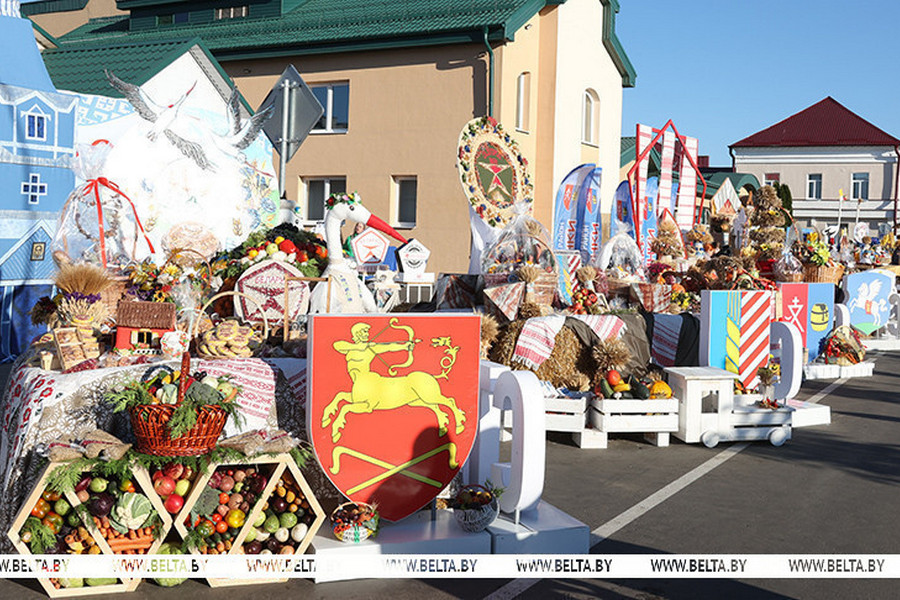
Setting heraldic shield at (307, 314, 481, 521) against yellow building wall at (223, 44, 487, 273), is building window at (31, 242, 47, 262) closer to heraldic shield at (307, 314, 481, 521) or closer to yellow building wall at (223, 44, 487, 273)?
heraldic shield at (307, 314, 481, 521)

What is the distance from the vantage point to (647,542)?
16.8ft

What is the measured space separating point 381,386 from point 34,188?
757 centimetres

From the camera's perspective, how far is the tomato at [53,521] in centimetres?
420

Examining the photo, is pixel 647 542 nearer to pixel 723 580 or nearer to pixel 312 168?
pixel 723 580

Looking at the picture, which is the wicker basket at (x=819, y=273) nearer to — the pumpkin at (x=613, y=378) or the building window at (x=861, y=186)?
the pumpkin at (x=613, y=378)

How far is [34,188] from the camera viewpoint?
33.8 ft

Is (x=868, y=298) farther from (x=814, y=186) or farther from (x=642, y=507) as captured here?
(x=814, y=186)

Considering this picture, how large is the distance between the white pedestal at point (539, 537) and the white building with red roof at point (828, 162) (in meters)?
44.0

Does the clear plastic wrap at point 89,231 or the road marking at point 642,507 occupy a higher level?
the clear plastic wrap at point 89,231

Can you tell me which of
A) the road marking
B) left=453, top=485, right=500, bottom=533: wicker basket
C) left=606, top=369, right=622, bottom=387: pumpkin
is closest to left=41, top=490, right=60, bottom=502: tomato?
left=453, top=485, right=500, bottom=533: wicker basket

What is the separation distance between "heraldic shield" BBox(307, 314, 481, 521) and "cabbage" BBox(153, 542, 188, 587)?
2.92 feet

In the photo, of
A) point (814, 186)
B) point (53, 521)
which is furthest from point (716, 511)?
point (814, 186)

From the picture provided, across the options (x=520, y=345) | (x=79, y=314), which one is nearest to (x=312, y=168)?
(x=520, y=345)

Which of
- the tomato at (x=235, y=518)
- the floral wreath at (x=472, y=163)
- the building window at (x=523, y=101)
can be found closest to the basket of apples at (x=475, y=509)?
the tomato at (x=235, y=518)
